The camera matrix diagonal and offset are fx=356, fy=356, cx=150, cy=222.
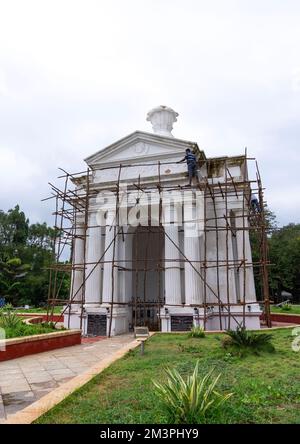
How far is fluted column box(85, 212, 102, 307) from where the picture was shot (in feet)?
53.6

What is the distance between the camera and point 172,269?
15.3 metres

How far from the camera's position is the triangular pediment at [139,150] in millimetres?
16422

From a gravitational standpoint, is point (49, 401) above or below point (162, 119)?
below

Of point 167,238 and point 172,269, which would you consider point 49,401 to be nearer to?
point 172,269

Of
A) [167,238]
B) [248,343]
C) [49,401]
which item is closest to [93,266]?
[167,238]

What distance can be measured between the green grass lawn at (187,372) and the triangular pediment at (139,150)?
32.1 ft

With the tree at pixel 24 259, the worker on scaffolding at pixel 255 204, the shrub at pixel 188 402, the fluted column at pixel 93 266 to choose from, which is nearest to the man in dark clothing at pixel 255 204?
the worker on scaffolding at pixel 255 204

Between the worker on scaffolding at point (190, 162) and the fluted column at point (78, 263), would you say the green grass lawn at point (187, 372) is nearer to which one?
the worker on scaffolding at point (190, 162)

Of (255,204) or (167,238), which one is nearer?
(167,238)

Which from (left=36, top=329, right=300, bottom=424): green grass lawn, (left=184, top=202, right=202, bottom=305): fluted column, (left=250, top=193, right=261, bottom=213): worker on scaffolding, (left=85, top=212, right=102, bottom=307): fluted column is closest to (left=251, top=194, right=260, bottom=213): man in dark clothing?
(left=250, top=193, right=261, bottom=213): worker on scaffolding

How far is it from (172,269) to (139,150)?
19.6 ft
